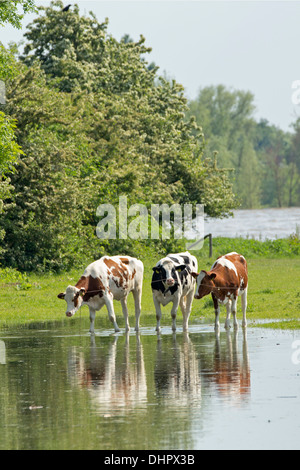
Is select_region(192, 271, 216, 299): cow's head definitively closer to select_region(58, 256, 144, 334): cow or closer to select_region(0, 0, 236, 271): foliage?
select_region(58, 256, 144, 334): cow

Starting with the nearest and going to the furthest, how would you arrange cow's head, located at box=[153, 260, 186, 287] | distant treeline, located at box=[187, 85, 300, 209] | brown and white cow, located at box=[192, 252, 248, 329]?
1. brown and white cow, located at box=[192, 252, 248, 329]
2. cow's head, located at box=[153, 260, 186, 287]
3. distant treeline, located at box=[187, 85, 300, 209]

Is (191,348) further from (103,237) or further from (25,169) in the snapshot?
(103,237)

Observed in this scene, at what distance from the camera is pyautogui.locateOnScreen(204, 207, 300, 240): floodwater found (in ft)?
283

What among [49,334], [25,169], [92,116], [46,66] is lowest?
[49,334]

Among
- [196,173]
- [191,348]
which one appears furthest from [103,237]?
[191,348]

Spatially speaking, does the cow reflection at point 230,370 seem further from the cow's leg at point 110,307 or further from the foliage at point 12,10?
the foliage at point 12,10

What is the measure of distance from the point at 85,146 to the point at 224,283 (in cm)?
2297

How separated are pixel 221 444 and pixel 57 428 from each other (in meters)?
2.15

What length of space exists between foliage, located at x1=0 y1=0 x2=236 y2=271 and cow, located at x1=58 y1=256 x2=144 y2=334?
1389cm

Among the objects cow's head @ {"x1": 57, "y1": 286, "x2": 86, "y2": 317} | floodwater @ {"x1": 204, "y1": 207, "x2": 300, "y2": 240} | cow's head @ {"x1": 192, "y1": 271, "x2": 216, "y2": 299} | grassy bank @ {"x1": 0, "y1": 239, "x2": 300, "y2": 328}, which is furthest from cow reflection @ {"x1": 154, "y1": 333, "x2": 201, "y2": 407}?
floodwater @ {"x1": 204, "y1": 207, "x2": 300, "y2": 240}

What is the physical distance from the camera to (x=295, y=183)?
479 feet

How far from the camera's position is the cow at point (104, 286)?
20.9 meters

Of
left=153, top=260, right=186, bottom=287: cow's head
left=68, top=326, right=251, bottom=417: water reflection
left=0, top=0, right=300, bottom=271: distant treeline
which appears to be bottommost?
left=68, top=326, right=251, bottom=417: water reflection

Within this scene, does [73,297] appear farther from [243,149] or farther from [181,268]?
[243,149]
